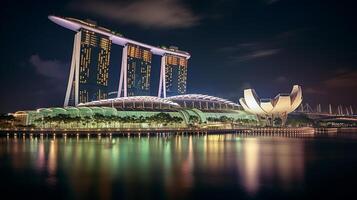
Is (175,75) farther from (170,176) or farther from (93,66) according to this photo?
(170,176)

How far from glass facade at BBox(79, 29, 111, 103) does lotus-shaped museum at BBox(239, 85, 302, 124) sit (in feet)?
84.8

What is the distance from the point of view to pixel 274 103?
235ft

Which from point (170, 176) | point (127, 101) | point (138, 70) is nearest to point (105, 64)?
point (127, 101)

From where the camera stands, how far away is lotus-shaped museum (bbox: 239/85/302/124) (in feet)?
230

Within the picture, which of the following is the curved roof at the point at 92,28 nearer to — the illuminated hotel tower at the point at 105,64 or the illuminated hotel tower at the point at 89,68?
the illuminated hotel tower at the point at 105,64

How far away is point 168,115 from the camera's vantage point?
2398 inches

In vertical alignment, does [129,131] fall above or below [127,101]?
below

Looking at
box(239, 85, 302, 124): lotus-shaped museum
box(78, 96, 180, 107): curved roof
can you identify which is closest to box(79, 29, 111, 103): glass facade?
box(78, 96, 180, 107): curved roof

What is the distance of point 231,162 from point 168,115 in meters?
40.2

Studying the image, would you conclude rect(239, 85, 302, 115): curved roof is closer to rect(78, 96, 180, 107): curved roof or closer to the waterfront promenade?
the waterfront promenade

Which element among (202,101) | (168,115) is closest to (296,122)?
(202,101)

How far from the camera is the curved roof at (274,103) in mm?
70188

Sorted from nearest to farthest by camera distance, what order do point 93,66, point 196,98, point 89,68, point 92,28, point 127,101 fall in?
point 92,28 → point 89,68 → point 93,66 → point 127,101 → point 196,98

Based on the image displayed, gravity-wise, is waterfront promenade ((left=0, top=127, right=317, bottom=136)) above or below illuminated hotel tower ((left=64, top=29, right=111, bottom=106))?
below
